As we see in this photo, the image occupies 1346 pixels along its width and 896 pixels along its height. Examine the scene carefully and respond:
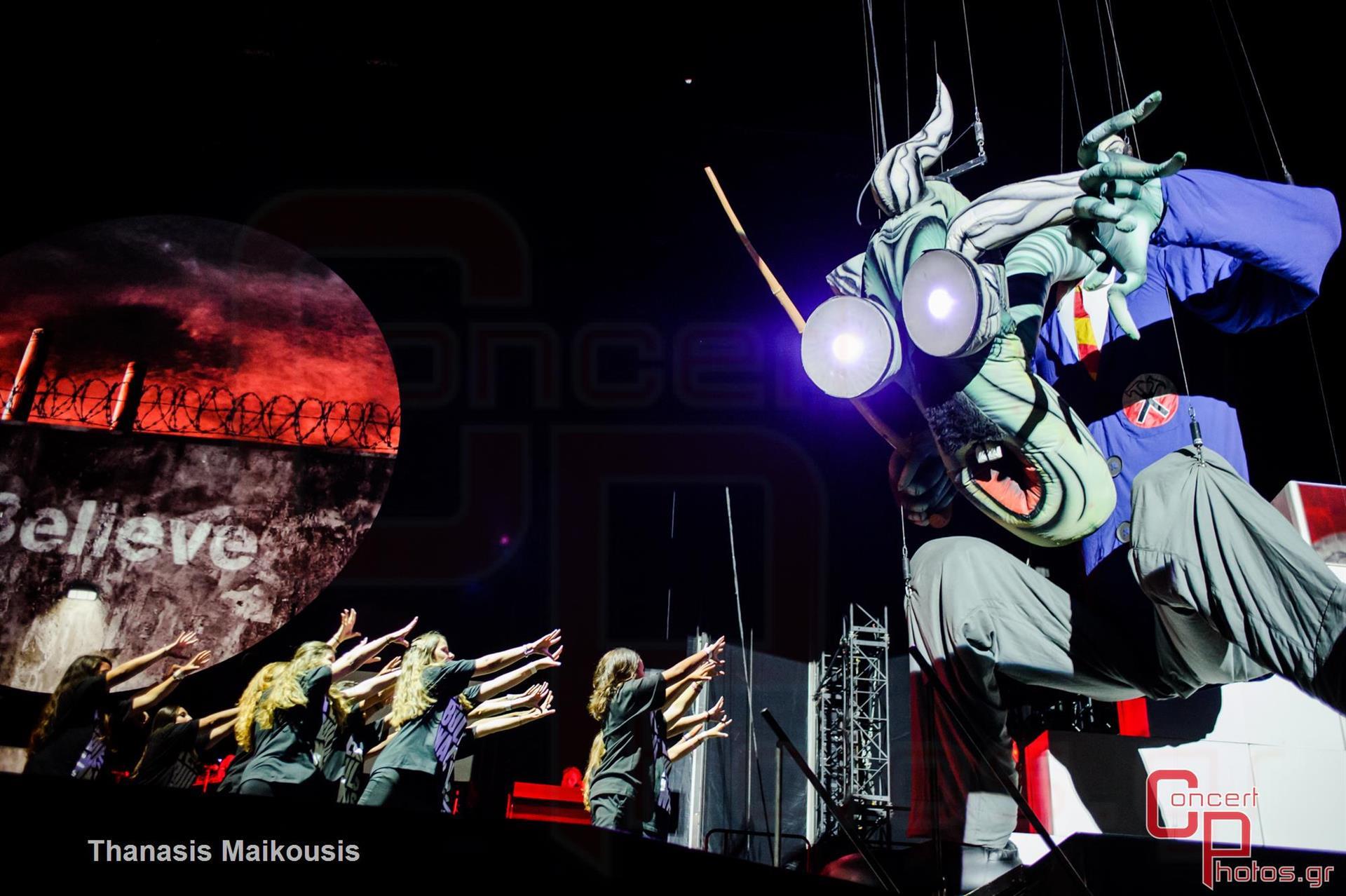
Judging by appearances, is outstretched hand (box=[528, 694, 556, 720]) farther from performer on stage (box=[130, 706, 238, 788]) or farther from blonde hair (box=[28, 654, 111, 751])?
blonde hair (box=[28, 654, 111, 751])

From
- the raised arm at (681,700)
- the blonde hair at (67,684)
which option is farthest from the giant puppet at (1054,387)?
the blonde hair at (67,684)

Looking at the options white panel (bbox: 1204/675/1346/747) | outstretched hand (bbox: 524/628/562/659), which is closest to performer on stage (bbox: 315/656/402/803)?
outstretched hand (bbox: 524/628/562/659)

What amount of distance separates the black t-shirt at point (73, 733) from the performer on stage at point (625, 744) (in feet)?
7.23

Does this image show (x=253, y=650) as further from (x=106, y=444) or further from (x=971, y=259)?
(x=971, y=259)

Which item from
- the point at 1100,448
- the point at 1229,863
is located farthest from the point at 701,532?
the point at 1229,863

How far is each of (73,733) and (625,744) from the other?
2.41m

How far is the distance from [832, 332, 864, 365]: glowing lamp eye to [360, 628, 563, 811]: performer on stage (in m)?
2.28

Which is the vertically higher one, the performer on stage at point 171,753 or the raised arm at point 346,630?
the raised arm at point 346,630

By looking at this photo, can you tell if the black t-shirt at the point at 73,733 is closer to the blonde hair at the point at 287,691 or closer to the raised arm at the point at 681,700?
the blonde hair at the point at 287,691

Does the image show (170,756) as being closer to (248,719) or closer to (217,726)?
(248,719)

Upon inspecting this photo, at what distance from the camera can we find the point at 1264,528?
3613mm

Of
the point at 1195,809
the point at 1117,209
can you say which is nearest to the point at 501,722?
the point at 1195,809

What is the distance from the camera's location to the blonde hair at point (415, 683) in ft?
15.5

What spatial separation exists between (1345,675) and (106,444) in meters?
7.27
